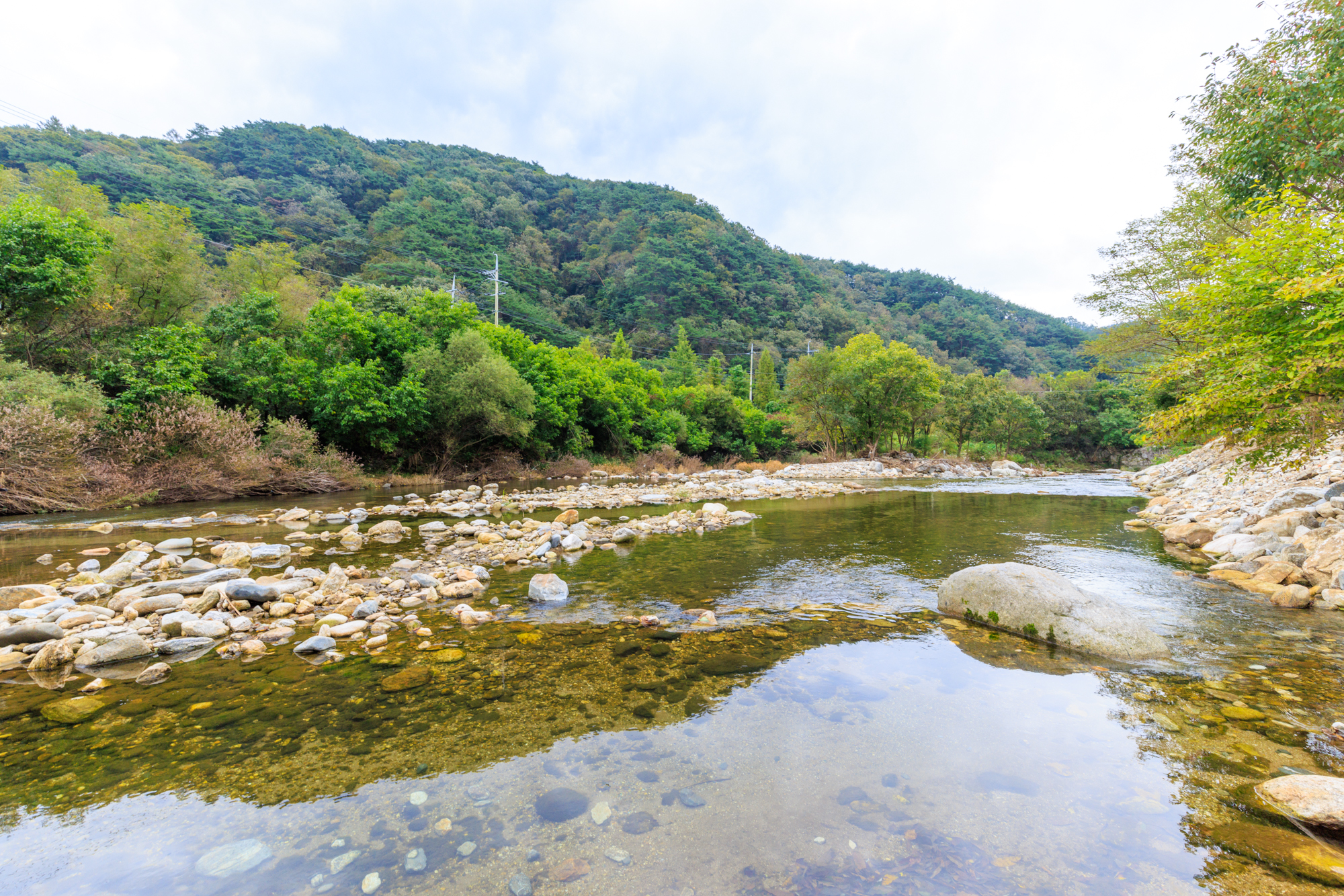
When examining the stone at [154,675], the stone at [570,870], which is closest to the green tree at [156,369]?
the stone at [154,675]

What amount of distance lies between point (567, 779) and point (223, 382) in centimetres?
2219

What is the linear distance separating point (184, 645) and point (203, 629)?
0.24 metres

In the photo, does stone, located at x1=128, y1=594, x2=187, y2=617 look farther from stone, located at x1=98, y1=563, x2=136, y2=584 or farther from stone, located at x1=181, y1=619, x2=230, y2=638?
stone, located at x1=98, y1=563, x2=136, y2=584

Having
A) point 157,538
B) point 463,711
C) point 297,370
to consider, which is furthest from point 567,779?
point 297,370

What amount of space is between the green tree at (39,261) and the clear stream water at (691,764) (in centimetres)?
1604

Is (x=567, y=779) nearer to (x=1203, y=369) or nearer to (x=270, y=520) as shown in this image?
(x=1203, y=369)

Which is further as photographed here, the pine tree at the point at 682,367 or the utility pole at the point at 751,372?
the utility pole at the point at 751,372

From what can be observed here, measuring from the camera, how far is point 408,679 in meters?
4.03

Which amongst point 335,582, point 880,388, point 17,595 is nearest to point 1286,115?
point 335,582

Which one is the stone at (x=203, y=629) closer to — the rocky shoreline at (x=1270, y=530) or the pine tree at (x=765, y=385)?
the rocky shoreline at (x=1270, y=530)

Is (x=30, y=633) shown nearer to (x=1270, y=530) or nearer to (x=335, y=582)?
(x=335, y=582)

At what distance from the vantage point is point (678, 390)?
43531 millimetres

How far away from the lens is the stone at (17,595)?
5238 mm

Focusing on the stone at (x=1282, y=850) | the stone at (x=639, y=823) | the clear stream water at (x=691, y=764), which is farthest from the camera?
the stone at (x=639, y=823)
